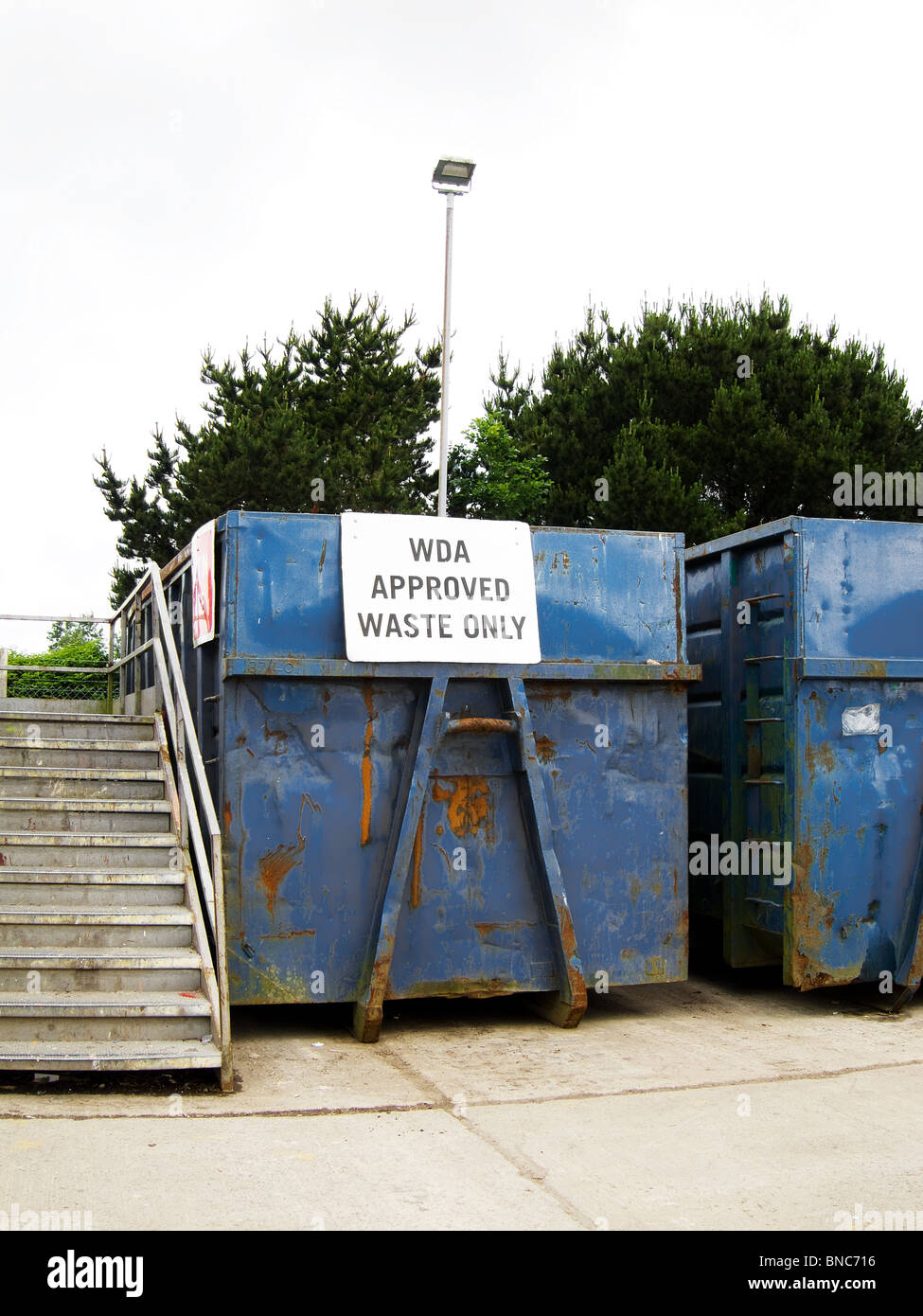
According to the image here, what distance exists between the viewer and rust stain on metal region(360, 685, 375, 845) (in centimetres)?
713

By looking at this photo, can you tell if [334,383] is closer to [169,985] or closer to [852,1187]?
[169,985]

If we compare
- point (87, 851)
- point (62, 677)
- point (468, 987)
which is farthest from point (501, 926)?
point (62, 677)

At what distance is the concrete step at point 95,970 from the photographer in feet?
19.9

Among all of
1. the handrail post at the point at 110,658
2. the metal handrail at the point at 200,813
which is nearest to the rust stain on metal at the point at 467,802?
the metal handrail at the point at 200,813

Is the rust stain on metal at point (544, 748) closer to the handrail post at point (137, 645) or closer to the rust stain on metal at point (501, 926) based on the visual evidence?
the rust stain on metal at point (501, 926)

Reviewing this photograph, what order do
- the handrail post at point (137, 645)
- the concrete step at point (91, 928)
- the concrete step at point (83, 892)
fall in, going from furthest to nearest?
the handrail post at point (137, 645), the concrete step at point (83, 892), the concrete step at point (91, 928)

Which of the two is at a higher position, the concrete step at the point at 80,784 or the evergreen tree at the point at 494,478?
the evergreen tree at the point at 494,478

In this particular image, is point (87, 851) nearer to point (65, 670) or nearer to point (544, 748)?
point (544, 748)

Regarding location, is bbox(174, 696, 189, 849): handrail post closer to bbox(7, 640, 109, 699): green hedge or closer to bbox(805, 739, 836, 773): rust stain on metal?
bbox(805, 739, 836, 773): rust stain on metal

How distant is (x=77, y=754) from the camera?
27.3 feet

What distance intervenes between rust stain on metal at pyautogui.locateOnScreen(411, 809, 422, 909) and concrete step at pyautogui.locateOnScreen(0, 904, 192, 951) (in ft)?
4.23

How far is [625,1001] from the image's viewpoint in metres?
8.25
